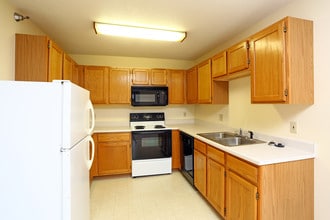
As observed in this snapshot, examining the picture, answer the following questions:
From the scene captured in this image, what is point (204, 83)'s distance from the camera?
304cm

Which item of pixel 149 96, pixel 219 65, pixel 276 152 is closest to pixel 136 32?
pixel 219 65

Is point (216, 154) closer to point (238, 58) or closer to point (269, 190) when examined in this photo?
point (269, 190)

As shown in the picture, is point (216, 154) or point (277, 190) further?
point (216, 154)

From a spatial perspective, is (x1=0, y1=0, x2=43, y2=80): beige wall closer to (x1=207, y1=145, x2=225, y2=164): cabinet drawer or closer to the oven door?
the oven door

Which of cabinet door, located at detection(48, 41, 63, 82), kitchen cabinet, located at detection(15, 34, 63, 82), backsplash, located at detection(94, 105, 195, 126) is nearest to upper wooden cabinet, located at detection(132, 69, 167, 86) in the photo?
backsplash, located at detection(94, 105, 195, 126)

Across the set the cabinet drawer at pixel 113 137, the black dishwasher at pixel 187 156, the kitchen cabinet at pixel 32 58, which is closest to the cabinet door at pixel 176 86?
the black dishwasher at pixel 187 156

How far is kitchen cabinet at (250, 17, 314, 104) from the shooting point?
154 centimetres

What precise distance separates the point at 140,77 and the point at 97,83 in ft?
2.76

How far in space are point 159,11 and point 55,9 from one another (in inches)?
44.3

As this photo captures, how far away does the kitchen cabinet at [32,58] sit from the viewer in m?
1.85

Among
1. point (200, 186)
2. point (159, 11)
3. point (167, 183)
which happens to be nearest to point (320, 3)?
point (159, 11)

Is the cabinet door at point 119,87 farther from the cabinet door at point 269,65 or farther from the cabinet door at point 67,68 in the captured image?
the cabinet door at point 269,65

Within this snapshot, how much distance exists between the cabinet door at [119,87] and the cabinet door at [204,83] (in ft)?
4.61

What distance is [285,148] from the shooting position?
1.79 m
